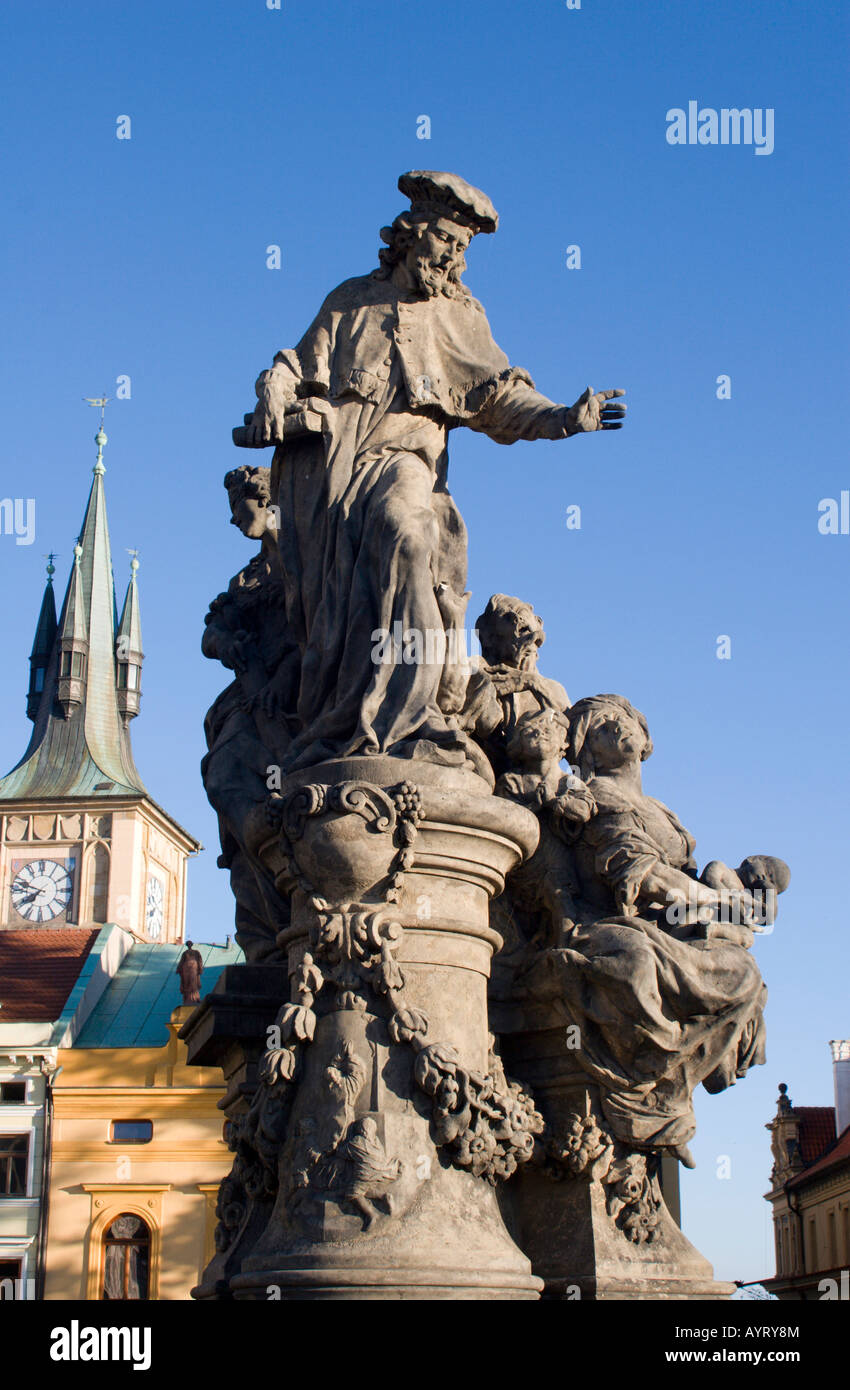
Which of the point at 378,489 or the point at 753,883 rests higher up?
the point at 378,489

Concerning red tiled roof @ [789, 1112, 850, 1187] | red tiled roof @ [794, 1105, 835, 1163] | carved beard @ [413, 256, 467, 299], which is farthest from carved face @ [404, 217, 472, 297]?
red tiled roof @ [794, 1105, 835, 1163]

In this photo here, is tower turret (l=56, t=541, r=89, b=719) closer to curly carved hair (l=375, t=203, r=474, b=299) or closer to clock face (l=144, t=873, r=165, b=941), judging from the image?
clock face (l=144, t=873, r=165, b=941)

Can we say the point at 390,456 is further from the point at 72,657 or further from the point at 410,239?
the point at 72,657

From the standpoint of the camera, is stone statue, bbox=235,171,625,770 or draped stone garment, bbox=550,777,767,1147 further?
stone statue, bbox=235,171,625,770

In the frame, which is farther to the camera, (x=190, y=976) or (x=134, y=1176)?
(x=190, y=976)

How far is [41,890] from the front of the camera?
3091 inches

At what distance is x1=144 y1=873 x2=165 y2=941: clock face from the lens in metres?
79.8

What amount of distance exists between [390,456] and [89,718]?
76.5 m

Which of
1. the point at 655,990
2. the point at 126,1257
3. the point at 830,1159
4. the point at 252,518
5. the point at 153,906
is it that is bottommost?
the point at 126,1257

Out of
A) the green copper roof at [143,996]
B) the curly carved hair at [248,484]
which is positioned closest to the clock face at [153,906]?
the green copper roof at [143,996]

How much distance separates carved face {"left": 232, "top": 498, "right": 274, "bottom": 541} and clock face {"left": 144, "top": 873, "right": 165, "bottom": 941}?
72.5 metres

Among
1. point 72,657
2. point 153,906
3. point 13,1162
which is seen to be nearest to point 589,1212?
point 13,1162
